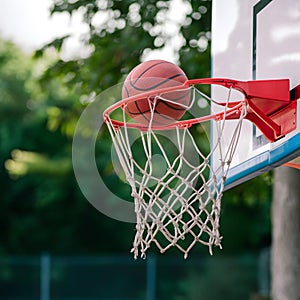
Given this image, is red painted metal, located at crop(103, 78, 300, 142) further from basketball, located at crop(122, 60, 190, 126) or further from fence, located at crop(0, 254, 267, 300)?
fence, located at crop(0, 254, 267, 300)

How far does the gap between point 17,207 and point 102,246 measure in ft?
7.33

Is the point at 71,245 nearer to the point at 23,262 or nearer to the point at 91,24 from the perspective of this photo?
the point at 23,262

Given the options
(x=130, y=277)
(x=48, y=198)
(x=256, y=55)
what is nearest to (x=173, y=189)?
(x=256, y=55)

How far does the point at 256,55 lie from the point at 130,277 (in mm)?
12791

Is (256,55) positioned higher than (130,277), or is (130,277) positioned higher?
(256,55)

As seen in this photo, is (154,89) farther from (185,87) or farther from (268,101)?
(268,101)

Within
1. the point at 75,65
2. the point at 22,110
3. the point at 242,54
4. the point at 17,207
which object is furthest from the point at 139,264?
the point at 242,54

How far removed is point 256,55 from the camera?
12.7 ft

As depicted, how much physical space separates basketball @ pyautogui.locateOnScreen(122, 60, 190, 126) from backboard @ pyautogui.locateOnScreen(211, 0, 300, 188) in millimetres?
308

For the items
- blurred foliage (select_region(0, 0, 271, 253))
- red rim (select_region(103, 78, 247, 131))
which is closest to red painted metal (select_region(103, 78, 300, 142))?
red rim (select_region(103, 78, 247, 131))

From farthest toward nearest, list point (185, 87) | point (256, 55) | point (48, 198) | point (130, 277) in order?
1. point (48, 198)
2. point (130, 277)
3. point (256, 55)
4. point (185, 87)

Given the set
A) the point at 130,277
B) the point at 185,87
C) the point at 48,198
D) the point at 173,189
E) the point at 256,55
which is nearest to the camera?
the point at 185,87

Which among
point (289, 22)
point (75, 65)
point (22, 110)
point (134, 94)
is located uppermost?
point (22, 110)

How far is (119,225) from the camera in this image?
62.6 ft
